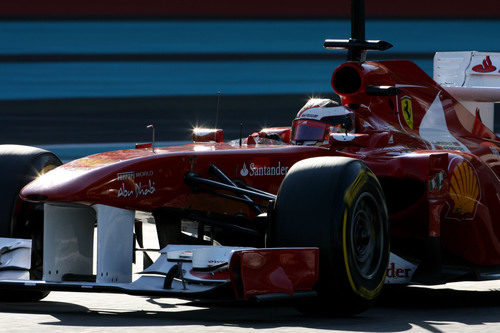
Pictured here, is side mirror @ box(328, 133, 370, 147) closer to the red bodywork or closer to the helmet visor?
the red bodywork

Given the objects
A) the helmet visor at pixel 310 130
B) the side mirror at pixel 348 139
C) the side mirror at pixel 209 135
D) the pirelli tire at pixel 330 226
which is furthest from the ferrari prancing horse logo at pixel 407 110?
the pirelli tire at pixel 330 226

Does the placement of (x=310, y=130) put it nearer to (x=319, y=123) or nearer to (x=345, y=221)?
(x=319, y=123)

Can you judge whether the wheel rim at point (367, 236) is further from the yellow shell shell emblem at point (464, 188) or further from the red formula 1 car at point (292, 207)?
the yellow shell shell emblem at point (464, 188)

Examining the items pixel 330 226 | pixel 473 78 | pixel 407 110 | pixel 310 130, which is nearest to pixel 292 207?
pixel 330 226

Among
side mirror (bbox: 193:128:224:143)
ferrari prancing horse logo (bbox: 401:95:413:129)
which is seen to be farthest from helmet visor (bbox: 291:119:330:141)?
ferrari prancing horse logo (bbox: 401:95:413:129)

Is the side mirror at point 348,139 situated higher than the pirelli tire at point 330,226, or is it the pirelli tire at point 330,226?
the side mirror at point 348,139

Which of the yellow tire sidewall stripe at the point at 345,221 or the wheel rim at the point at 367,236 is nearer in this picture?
the yellow tire sidewall stripe at the point at 345,221

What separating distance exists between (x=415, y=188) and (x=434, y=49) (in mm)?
14038

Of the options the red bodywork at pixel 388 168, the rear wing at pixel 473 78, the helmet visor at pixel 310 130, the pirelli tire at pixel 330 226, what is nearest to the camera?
the pirelli tire at pixel 330 226

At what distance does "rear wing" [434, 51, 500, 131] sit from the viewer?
31.1 ft

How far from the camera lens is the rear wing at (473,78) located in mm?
9492

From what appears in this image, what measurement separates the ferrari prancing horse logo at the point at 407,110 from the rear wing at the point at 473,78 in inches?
42.3
